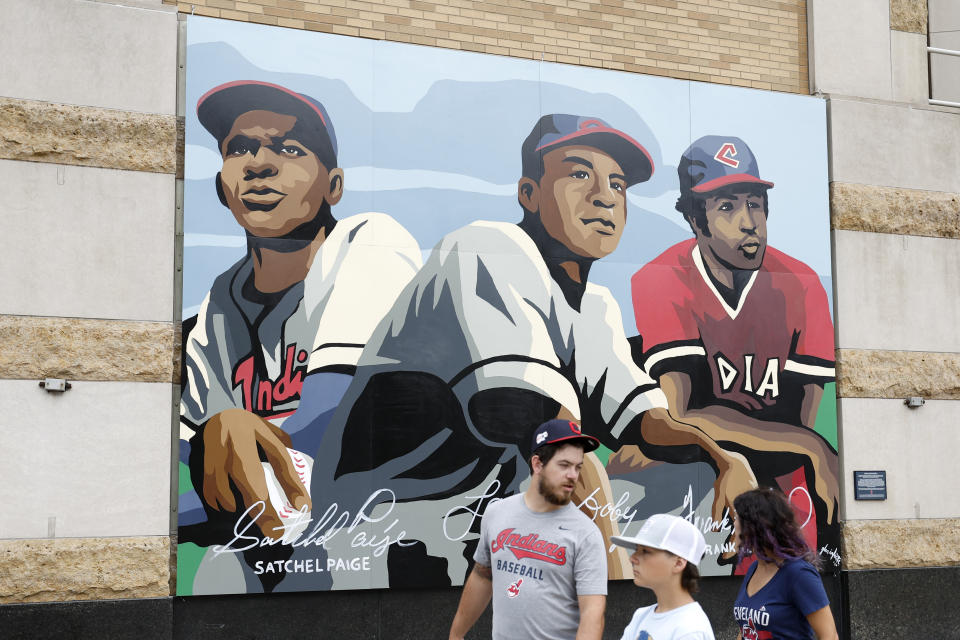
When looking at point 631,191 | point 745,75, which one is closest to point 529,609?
point 631,191

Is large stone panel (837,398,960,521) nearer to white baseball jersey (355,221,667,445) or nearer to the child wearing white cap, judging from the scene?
white baseball jersey (355,221,667,445)

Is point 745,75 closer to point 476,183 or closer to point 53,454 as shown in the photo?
point 476,183

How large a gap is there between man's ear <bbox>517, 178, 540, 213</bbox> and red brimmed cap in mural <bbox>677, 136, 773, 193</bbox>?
1.58 meters

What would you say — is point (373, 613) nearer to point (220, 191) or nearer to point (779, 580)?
point (220, 191)

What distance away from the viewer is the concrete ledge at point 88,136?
8.13 metres

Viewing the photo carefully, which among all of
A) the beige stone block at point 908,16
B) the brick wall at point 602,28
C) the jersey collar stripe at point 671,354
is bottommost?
the jersey collar stripe at point 671,354

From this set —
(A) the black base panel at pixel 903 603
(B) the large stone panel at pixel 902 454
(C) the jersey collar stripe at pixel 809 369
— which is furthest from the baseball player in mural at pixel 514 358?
(A) the black base panel at pixel 903 603

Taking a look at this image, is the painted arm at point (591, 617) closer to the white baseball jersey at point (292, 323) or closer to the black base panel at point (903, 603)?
the white baseball jersey at point (292, 323)

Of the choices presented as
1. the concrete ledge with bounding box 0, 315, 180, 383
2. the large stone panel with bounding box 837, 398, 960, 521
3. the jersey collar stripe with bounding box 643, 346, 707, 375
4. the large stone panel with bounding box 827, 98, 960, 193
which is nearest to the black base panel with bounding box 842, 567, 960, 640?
the large stone panel with bounding box 837, 398, 960, 521

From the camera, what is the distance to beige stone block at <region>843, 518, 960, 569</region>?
10.4 m

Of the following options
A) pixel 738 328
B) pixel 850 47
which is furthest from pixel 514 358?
pixel 850 47

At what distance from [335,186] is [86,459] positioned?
3094 millimetres

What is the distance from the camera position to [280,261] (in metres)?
8.80

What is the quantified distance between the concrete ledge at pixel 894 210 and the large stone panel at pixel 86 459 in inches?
279
